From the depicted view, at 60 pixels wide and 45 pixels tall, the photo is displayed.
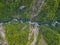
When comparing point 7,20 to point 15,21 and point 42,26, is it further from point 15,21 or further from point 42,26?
point 42,26

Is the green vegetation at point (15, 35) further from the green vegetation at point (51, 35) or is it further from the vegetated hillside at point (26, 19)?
the green vegetation at point (51, 35)

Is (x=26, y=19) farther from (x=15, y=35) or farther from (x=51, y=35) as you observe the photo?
(x=51, y=35)

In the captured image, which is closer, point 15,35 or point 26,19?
point 15,35

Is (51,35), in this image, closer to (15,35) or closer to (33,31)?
(33,31)

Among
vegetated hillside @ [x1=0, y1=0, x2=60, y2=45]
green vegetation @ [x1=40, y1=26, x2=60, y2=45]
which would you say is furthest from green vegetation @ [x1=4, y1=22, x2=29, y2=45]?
green vegetation @ [x1=40, y1=26, x2=60, y2=45]

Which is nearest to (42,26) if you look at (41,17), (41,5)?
(41,17)

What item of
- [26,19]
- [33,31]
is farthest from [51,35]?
[26,19]

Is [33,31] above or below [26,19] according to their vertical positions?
below

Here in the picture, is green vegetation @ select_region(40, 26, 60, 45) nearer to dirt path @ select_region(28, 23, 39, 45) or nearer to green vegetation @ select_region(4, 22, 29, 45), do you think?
dirt path @ select_region(28, 23, 39, 45)

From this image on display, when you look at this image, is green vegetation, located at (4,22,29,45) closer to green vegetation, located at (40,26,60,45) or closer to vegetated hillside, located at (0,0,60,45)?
vegetated hillside, located at (0,0,60,45)
